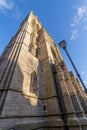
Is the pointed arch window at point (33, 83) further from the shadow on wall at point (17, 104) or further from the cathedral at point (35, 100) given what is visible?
the shadow on wall at point (17, 104)

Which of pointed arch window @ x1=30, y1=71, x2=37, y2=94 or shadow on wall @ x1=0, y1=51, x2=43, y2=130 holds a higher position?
pointed arch window @ x1=30, y1=71, x2=37, y2=94

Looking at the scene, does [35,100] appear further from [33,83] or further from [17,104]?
[17,104]

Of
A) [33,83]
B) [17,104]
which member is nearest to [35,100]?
[33,83]

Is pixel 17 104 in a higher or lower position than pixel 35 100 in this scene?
lower

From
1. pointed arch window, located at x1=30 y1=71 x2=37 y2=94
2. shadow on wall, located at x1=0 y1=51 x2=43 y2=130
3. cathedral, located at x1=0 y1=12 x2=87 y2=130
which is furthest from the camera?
pointed arch window, located at x1=30 y1=71 x2=37 y2=94

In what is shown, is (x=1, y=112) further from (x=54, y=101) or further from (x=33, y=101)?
(x=54, y=101)

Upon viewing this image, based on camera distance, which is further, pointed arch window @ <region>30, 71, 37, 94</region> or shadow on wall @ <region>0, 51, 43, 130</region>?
pointed arch window @ <region>30, 71, 37, 94</region>

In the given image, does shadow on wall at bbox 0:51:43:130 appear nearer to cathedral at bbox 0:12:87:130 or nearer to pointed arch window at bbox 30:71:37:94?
cathedral at bbox 0:12:87:130

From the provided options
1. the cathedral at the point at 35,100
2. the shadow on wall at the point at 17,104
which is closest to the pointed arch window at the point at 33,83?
the cathedral at the point at 35,100

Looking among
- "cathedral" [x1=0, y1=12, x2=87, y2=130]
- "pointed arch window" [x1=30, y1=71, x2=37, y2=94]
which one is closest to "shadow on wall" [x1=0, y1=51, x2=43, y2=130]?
"cathedral" [x1=0, y1=12, x2=87, y2=130]

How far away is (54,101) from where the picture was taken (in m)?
8.85

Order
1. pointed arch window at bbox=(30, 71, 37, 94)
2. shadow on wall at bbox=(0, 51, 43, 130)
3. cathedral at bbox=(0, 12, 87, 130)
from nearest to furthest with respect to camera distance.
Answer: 1. shadow on wall at bbox=(0, 51, 43, 130)
2. cathedral at bbox=(0, 12, 87, 130)
3. pointed arch window at bbox=(30, 71, 37, 94)

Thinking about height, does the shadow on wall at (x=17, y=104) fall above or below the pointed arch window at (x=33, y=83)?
below

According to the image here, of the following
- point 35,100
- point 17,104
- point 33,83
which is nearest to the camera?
point 17,104
